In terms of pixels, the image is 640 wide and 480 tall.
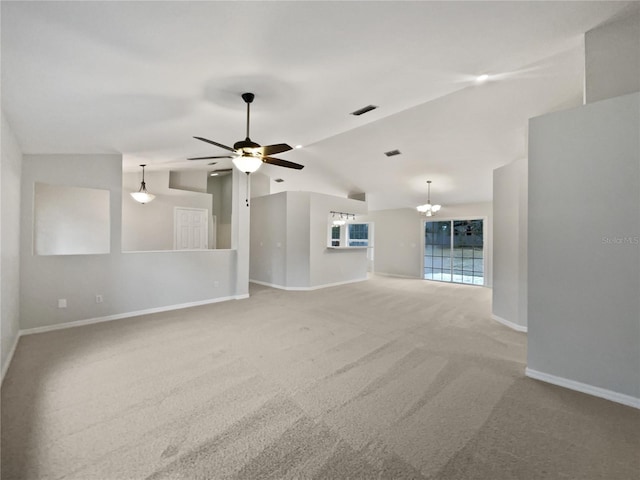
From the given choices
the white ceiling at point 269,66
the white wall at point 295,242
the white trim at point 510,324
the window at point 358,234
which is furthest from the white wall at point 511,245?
the window at point 358,234

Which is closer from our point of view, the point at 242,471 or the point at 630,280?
the point at 242,471

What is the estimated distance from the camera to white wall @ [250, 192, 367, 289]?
23.8 feet

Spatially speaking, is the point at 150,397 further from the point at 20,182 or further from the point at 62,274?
the point at 20,182

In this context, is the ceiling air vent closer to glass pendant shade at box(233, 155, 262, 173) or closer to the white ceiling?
the white ceiling

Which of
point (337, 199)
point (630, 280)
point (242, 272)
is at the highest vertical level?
point (337, 199)

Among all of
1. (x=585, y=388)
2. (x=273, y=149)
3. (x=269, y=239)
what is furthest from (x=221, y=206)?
(x=585, y=388)

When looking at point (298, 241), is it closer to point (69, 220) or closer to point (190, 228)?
point (190, 228)

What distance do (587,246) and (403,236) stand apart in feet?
24.5

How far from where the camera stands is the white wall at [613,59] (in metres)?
2.29

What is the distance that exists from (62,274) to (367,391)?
4.60 m

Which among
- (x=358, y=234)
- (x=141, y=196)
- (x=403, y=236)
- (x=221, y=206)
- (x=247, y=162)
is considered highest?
(x=221, y=206)

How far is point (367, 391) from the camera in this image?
2.37 metres

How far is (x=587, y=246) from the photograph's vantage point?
238cm

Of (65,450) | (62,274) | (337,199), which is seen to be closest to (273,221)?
(337,199)
